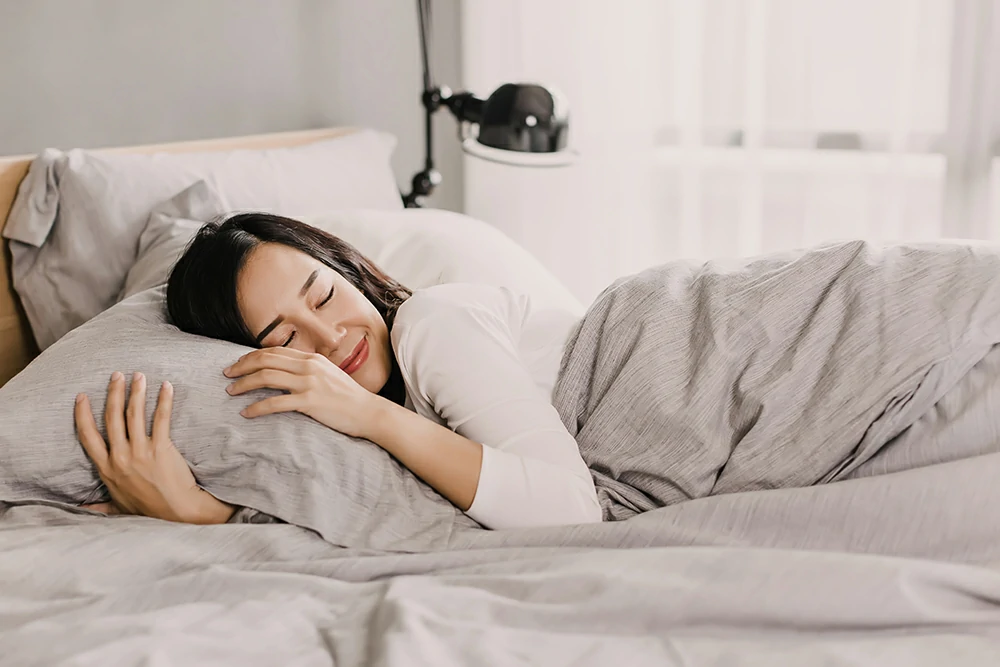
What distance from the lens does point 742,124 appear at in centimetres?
228

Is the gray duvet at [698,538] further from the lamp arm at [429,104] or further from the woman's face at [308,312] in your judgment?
the lamp arm at [429,104]

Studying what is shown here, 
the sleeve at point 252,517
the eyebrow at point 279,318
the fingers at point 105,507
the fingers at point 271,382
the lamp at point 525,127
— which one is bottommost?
the fingers at point 105,507

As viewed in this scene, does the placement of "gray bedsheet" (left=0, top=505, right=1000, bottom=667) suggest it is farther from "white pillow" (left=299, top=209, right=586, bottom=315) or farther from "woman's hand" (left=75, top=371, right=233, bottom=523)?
"white pillow" (left=299, top=209, right=586, bottom=315)

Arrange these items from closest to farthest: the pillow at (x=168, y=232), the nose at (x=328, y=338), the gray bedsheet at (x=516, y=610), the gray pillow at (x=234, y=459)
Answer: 1. the gray bedsheet at (x=516, y=610)
2. the gray pillow at (x=234, y=459)
3. the nose at (x=328, y=338)
4. the pillow at (x=168, y=232)

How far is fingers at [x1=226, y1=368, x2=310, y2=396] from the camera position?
1.05 metres

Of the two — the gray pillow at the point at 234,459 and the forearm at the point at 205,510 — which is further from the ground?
the gray pillow at the point at 234,459

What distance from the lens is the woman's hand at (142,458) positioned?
3.35 ft

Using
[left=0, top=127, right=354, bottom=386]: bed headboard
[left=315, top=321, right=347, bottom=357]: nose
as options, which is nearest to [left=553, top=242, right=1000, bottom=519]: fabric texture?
[left=315, top=321, right=347, bottom=357]: nose

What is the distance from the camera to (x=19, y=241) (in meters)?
1.46

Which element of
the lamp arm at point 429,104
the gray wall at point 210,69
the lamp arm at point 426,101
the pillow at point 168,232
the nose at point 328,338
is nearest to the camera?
the nose at point 328,338

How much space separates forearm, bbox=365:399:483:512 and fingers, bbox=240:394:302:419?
0.29ft

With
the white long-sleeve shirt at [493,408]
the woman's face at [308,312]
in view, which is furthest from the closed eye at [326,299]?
the white long-sleeve shirt at [493,408]

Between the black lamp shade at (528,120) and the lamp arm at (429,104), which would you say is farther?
the lamp arm at (429,104)

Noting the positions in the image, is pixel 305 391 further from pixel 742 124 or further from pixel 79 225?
pixel 742 124
